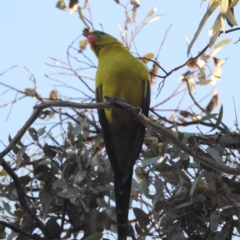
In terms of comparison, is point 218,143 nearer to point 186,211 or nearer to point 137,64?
point 186,211

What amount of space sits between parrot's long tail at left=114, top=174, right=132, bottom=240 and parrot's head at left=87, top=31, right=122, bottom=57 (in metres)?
1.07

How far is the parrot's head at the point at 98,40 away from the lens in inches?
146

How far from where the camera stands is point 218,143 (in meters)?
2.87

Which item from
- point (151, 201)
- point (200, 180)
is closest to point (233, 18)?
point (200, 180)

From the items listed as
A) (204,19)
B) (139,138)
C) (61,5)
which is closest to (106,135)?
(139,138)

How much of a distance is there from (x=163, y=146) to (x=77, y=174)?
500mm

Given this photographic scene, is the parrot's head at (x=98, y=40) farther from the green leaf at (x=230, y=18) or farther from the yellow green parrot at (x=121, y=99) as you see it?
the green leaf at (x=230, y=18)

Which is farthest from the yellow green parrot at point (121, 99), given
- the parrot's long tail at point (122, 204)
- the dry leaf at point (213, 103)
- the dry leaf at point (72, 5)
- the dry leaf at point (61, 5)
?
the dry leaf at point (213, 103)

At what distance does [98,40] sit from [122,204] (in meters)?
1.34

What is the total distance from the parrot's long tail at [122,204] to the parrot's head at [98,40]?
42.3 inches

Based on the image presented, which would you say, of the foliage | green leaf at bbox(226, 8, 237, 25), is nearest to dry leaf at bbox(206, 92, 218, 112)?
the foliage

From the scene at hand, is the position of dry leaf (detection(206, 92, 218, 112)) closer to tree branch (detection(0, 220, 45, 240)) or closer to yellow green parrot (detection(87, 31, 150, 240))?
yellow green parrot (detection(87, 31, 150, 240))

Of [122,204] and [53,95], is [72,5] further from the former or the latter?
[122,204]

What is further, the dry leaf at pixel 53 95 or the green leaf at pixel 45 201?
the dry leaf at pixel 53 95
